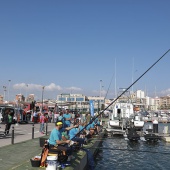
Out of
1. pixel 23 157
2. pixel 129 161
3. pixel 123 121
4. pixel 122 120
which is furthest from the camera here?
pixel 122 120

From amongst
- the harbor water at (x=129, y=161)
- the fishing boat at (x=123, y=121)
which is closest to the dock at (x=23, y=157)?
the harbor water at (x=129, y=161)

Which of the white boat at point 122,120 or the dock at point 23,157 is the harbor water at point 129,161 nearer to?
the dock at point 23,157

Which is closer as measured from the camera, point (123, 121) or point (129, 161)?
point (129, 161)

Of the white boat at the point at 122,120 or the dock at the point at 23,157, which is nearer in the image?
the dock at the point at 23,157

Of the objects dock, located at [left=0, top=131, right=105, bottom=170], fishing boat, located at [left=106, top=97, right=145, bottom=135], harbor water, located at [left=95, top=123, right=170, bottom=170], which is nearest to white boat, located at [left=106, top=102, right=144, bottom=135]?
fishing boat, located at [left=106, top=97, right=145, bottom=135]

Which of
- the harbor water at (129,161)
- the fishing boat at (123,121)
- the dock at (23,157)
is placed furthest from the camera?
the fishing boat at (123,121)

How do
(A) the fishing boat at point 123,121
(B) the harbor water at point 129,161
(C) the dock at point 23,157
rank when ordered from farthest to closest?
(A) the fishing boat at point 123,121 < (B) the harbor water at point 129,161 < (C) the dock at point 23,157

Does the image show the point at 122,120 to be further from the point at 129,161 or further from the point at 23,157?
the point at 23,157

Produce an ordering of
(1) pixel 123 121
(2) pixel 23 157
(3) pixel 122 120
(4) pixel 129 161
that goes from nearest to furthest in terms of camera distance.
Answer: (2) pixel 23 157
(4) pixel 129 161
(1) pixel 123 121
(3) pixel 122 120

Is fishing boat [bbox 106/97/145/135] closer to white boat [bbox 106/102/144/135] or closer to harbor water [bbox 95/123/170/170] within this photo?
white boat [bbox 106/102/144/135]

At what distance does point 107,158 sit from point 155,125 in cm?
1532

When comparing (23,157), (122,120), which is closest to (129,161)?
(23,157)

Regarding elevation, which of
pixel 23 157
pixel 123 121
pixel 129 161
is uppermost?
pixel 123 121

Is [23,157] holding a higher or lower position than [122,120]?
lower
